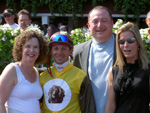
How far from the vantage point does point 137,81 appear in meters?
2.13

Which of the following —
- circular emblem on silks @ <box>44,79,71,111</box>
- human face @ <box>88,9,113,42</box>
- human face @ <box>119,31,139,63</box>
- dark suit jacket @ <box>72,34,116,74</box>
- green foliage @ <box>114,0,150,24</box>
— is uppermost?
green foliage @ <box>114,0,150,24</box>

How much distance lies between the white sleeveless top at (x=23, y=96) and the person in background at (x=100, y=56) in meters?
0.73

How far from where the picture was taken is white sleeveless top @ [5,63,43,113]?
2.25 metres

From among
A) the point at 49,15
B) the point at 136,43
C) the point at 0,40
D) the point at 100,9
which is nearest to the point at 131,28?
the point at 136,43

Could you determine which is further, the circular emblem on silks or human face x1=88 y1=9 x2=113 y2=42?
human face x1=88 y1=9 x2=113 y2=42

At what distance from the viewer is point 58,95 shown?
7.77 ft

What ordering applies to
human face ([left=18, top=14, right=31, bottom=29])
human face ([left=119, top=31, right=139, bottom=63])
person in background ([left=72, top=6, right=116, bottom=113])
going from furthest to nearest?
human face ([left=18, top=14, right=31, bottom=29])
person in background ([left=72, top=6, right=116, bottom=113])
human face ([left=119, top=31, right=139, bottom=63])

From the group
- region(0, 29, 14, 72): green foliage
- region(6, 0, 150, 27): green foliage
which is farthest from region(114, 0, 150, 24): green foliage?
region(0, 29, 14, 72): green foliage

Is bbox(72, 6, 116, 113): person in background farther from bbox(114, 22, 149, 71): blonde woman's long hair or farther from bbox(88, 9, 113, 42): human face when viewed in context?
bbox(114, 22, 149, 71): blonde woman's long hair

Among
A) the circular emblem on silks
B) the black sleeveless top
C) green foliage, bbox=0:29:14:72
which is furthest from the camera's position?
green foliage, bbox=0:29:14:72

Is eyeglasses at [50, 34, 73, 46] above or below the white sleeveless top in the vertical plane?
above

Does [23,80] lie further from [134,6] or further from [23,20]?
[134,6]

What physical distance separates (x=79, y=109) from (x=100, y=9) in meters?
1.28

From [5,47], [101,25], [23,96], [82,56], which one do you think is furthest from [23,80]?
[5,47]
